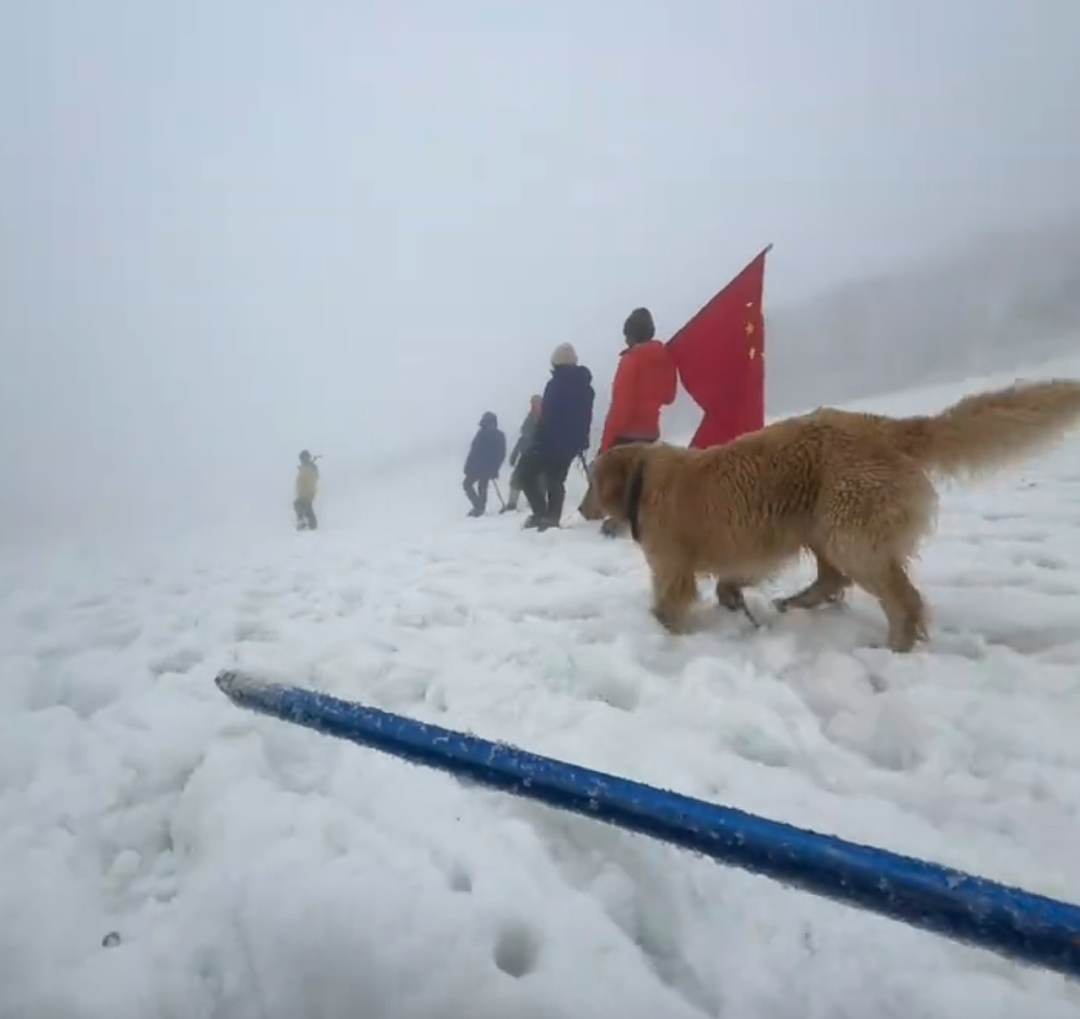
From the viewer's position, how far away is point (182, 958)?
1.88 m

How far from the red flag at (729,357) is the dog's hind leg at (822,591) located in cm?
318

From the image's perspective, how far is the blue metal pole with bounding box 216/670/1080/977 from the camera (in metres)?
0.83

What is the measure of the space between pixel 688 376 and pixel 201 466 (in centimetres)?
8626

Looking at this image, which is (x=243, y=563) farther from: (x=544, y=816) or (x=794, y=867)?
(x=794, y=867)

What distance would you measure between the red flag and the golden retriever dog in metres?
3.10

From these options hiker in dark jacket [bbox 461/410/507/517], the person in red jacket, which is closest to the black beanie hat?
the person in red jacket

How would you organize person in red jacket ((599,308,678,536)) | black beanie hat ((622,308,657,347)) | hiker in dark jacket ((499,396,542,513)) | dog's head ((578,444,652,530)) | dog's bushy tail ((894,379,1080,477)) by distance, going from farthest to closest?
1. hiker in dark jacket ((499,396,542,513))
2. black beanie hat ((622,308,657,347))
3. person in red jacket ((599,308,678,536))
4. dog's head ((578,444,652,530))
5. dog's bushy tail ((894,379,1080,477))

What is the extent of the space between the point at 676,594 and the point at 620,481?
786mm

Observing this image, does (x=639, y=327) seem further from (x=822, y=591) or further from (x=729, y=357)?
(x=822, y=591)

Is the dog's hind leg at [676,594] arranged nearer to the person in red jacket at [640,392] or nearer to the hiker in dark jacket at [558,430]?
the person in red jacket at [640,392]

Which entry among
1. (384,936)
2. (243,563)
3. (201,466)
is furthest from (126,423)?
(384,936)

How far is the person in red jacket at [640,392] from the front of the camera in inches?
279

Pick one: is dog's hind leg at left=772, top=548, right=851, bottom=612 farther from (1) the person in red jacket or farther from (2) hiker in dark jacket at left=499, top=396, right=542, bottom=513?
(2) hiker in dark jacket at left=499, top=396, right=542, bottom=513

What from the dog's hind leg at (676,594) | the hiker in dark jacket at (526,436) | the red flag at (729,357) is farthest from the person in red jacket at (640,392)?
the hiker in dark jacket at (526,436)
